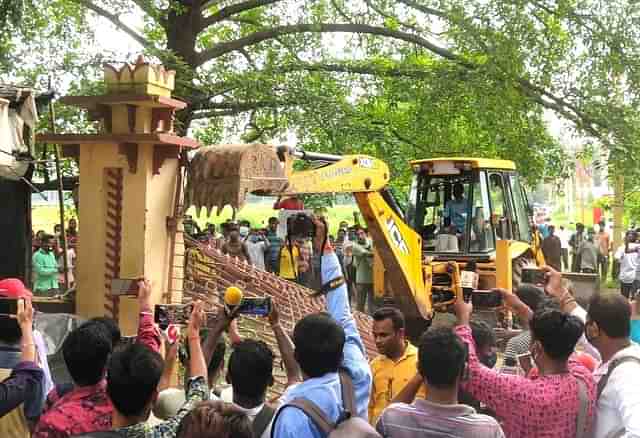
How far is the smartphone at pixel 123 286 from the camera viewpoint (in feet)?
19.1

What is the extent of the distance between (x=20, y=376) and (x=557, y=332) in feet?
7.55

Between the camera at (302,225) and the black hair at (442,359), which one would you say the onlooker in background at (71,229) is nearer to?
the camera at (302,225)

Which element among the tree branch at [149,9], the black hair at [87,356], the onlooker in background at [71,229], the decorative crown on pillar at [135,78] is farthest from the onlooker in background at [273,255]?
the black hair at [87,356]

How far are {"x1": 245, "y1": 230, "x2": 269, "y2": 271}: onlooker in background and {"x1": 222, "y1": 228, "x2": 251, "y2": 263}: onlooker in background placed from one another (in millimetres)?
313

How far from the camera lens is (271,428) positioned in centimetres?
323

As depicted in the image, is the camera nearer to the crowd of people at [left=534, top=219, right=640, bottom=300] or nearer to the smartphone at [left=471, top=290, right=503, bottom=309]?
the smartphone at [left=471, top=290, right=503, bottom=309]

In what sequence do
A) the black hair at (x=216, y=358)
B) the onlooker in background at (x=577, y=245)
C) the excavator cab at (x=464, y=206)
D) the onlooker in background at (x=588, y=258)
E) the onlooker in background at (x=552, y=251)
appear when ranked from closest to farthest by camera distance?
the black hair at (x=216, y=358) < the excavator cab at (x=464, y=206) < the onlooker in background at (x=552, y=251) < the onlooker in background at (x=588, y=258) < the onlooker in background at (x=577, y=245)

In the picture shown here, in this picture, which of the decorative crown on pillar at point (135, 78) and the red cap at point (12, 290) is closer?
the red cap at point (12, 290)

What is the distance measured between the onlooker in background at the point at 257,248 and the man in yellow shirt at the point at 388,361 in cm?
1053

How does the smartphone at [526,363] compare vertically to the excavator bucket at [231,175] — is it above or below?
below

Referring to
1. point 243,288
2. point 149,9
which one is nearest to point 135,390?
point 243,288

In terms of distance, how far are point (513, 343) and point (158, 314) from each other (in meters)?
2.47

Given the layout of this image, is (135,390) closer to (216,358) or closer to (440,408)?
(440,408)

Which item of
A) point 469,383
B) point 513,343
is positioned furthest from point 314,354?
point 513,343
